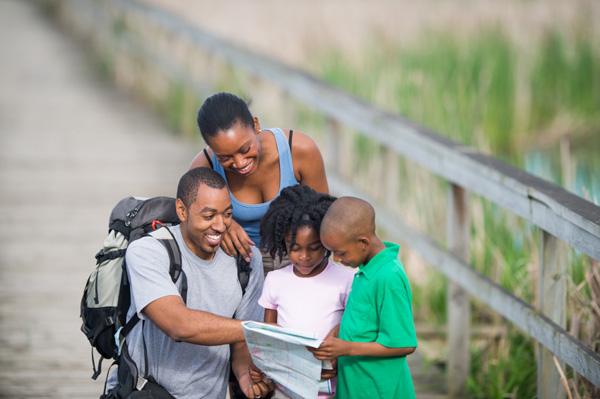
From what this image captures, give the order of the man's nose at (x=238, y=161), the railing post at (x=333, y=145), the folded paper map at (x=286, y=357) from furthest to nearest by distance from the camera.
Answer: the railing post at (x=333, y=145), the man's nose at (x=238, y=161), the folded paper map at (x=286, y=357)

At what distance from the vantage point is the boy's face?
3.58 m

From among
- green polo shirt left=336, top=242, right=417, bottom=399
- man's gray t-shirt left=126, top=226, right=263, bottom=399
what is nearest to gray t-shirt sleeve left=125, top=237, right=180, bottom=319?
man's gray t-shirt left=126, top=226, right=263, bottom=399

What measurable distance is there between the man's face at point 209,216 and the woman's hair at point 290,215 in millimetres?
152

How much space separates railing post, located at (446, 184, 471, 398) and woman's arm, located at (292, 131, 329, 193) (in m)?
0.93

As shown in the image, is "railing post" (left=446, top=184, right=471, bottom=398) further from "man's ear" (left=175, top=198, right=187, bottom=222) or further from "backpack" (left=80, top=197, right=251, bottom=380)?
"man's ear" (left=175, top=198, right=187, bottom=222)

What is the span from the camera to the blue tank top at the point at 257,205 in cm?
430

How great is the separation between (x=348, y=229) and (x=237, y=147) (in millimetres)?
615

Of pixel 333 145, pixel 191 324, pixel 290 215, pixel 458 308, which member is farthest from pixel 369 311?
pixel 333 145

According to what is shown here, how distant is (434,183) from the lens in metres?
7.29

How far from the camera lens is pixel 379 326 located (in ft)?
11.9

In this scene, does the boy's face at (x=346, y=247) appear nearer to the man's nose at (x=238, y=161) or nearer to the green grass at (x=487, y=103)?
the man's nose at (x=238, y=161)

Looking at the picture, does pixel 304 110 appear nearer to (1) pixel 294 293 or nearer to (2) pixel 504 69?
(2) pixel 504 69

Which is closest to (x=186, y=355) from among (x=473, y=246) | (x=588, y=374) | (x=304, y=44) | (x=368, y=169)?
(x=588, y=374)

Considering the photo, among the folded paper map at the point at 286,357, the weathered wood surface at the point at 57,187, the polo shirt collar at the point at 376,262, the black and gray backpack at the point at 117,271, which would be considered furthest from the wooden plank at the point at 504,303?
the weathered wood surface at the point at 57,187
